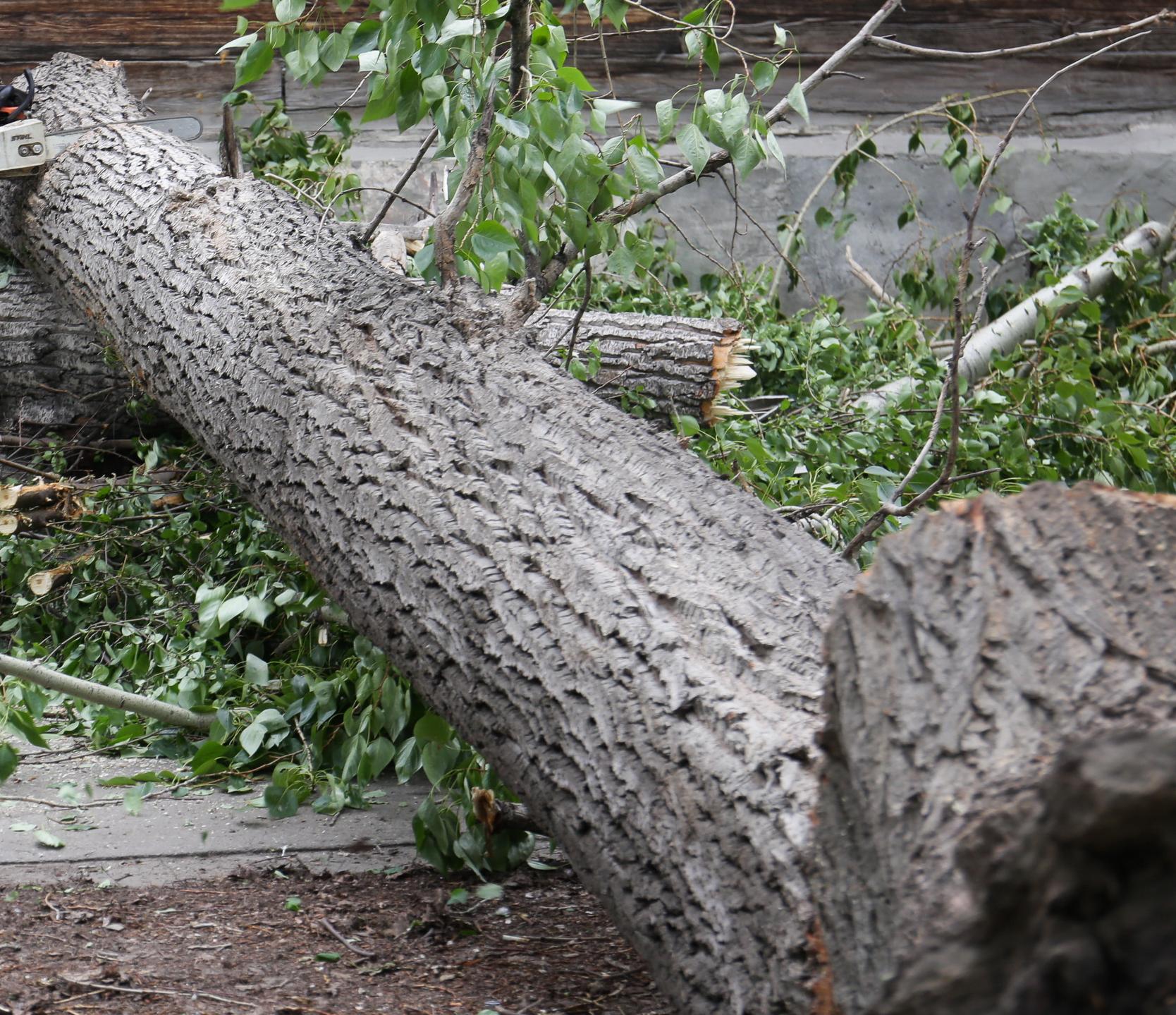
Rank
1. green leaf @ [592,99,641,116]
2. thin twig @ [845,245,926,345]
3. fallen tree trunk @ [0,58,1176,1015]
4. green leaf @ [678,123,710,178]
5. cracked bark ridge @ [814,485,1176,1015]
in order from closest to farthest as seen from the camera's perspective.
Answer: cracked bark ridge @ [814,485,1176,1015], fallen tree trunk @ [0,58,1176,1015], green leaf @ [678,123,710,178], green leaf @ [592,99,641,116], thin twig @ [845,245,926,345]

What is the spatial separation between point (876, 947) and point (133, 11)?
555 cm

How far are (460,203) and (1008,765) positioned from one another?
1806mm

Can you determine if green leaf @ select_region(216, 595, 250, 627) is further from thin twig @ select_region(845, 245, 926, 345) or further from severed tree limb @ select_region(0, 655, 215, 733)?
thin twig @ select_region(845, 245, 926, 345)

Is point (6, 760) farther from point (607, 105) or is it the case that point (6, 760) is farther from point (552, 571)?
point (607, 105)

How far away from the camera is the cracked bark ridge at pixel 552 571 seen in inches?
53.0

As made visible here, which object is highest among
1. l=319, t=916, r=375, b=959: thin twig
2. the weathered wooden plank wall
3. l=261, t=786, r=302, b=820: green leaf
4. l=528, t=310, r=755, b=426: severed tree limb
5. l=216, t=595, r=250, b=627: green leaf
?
the weathered wooden plank wall

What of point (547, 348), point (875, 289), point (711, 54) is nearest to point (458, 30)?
point (711, 54)

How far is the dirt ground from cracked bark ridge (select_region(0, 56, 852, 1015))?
392 mm

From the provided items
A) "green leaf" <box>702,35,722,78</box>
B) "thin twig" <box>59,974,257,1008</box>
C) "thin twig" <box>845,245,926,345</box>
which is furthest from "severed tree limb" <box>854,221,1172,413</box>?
"thin twig" <box>59,974,257,1008</box>

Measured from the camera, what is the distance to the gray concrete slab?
7.68 ft

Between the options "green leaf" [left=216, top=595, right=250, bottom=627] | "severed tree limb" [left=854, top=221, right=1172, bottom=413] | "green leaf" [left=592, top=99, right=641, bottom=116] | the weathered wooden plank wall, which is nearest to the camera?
"green leaf" [left=592, top=99, right=641, bottom=116]

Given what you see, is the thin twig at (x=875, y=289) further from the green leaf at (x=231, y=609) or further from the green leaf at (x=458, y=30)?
the green leaf at (x=231, y=609)

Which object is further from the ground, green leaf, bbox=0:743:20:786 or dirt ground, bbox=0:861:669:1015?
green leaf, bbox=0:743:20:786

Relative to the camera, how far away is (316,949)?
198 centimetres
